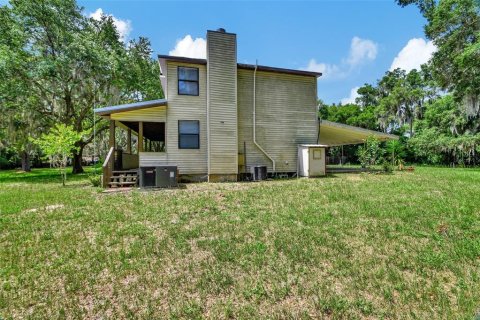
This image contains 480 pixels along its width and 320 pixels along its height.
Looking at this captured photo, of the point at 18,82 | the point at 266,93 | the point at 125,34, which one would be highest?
the point at 125,34

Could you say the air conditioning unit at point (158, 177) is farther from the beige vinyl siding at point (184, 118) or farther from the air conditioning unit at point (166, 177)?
the beige vinyl siding at point (184, 118)

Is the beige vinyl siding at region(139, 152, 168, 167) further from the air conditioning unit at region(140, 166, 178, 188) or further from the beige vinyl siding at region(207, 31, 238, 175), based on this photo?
the beige vinyl siding at region(207, 31, 238, 175)

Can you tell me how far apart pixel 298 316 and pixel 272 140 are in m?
10.9

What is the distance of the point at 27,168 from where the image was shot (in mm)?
28047

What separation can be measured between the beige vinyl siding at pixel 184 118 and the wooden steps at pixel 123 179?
4.11 ft

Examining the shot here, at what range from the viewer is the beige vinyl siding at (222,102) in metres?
12.0

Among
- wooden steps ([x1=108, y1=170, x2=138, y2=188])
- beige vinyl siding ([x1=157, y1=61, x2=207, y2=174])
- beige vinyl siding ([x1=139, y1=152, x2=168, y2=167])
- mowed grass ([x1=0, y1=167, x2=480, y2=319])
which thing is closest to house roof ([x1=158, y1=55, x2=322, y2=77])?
beige vinyl siding ([x1=157, y1=61, x2=207, y2=174])

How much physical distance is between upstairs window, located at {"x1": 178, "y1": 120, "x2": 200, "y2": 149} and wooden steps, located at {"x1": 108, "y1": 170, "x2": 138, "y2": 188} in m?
2.36

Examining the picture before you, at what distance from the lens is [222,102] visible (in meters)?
12.1

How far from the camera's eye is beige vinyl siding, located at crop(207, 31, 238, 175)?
12.0 meters

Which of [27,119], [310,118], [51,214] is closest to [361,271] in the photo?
[51,214]

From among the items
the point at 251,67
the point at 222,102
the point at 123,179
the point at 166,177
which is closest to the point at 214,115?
the point at 222,102

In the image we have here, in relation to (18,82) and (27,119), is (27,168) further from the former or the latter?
(18,82)

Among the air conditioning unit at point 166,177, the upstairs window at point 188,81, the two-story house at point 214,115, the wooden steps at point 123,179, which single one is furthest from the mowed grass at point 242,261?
the upstairs window at point 188,81
